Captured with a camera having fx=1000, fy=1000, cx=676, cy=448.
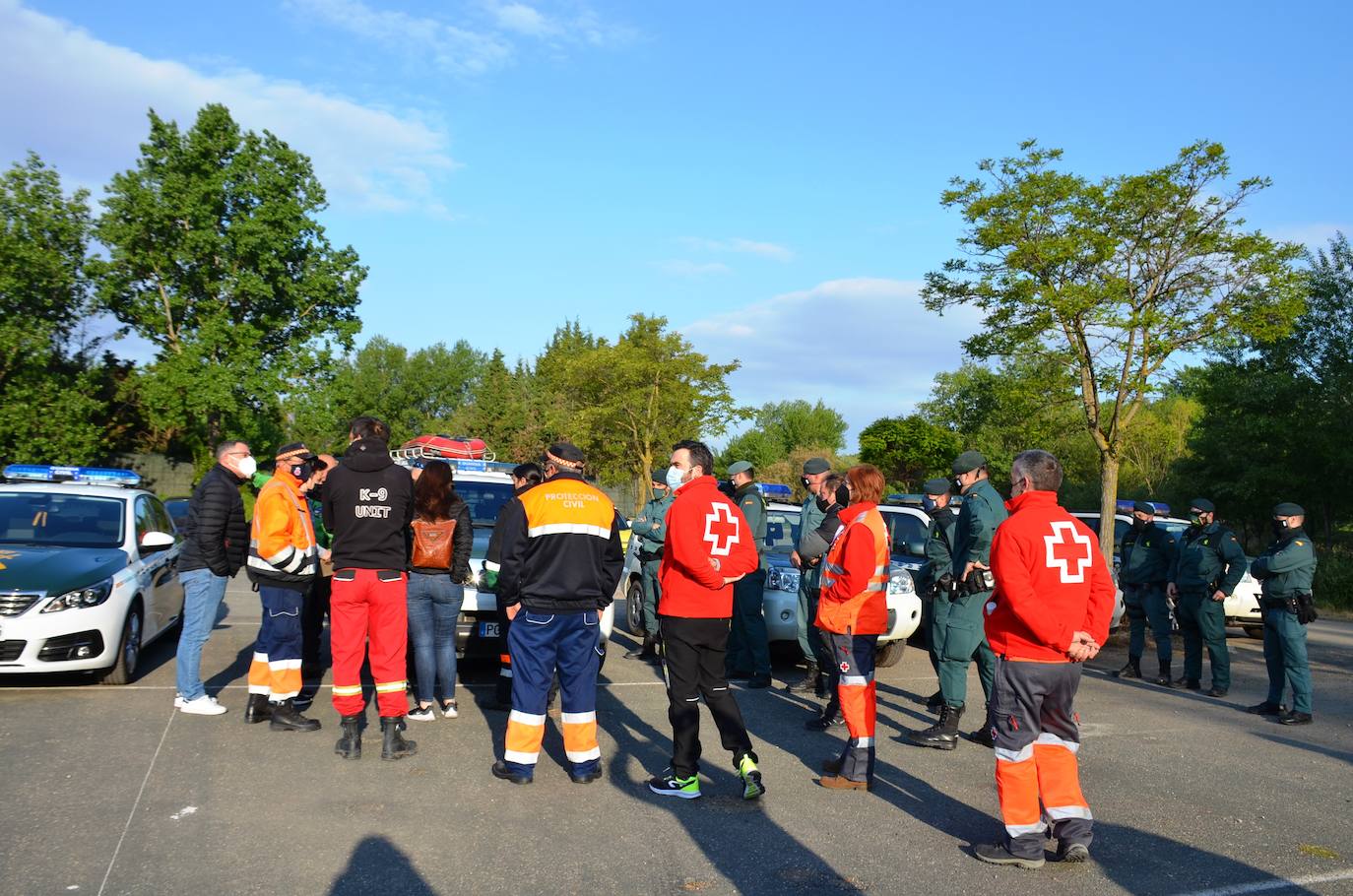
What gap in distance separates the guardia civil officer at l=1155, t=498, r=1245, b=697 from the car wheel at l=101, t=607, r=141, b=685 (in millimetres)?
9806

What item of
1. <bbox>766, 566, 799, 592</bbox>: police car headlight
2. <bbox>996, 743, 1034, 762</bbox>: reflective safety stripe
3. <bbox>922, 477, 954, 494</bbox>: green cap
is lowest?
<bbox>996, 743, 1034, 762</bbox>: reflective safety stripe

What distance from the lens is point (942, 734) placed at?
24.2 feet

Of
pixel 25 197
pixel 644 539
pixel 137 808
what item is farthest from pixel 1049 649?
pixel 25 197

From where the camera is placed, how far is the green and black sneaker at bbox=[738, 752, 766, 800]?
583 centimetres

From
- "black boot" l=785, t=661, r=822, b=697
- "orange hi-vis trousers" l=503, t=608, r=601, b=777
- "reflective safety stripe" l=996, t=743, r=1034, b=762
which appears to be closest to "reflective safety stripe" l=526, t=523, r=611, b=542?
"orange hi-vis trousers" l=503, t=608, r=601, b=777

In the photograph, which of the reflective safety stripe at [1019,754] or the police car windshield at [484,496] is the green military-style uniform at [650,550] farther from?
the reflective safety stripe at [1019,754]

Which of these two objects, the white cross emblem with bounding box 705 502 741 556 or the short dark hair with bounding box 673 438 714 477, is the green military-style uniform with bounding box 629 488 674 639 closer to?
the short dark hair with bounding box 673 438 714 477

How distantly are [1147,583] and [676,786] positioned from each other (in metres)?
7.05

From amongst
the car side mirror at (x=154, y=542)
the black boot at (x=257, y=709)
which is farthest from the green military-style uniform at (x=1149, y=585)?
the car side mirror at (x=154, y=542)

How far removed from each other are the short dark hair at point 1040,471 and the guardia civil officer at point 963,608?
2011 millimetres

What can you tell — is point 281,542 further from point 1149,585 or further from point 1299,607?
point 1149,585

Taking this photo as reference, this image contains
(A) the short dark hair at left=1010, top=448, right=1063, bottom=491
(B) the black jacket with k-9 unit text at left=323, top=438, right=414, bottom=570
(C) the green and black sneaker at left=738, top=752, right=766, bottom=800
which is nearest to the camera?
(A) the short dark hair at left=1010, top=448, right=1063, bottom=491

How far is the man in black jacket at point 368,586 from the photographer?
654 cm

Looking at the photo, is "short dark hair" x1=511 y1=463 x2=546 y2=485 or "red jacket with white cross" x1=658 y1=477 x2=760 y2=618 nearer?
"red jacket with white cross" x1=658 y1=477 x2=760 y2=618
